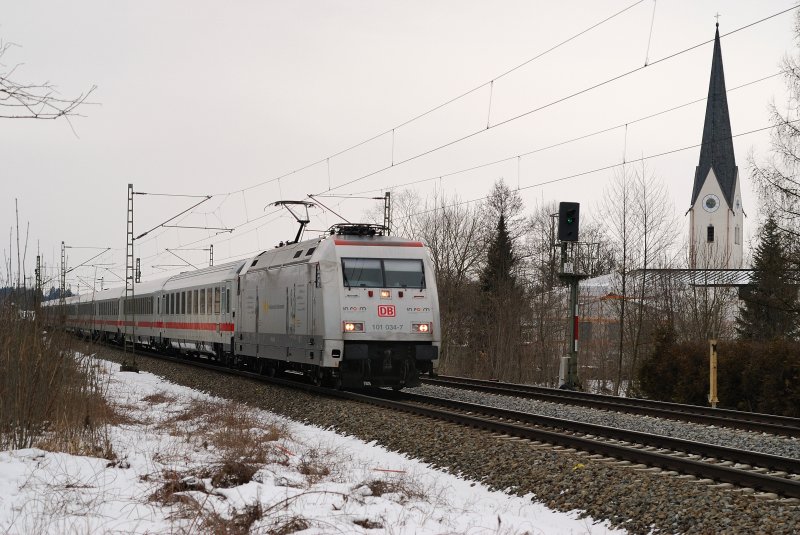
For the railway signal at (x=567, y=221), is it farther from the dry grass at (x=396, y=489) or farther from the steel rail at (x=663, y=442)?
the dry grass at (x=396, y=489)

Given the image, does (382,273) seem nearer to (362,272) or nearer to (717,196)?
(362,272)

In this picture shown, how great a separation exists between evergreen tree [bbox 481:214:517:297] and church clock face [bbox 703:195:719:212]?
44950 mm

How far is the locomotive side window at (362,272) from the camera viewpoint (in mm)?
18281

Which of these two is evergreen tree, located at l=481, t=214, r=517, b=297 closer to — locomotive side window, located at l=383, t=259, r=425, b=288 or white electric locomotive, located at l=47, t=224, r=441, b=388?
white electric locomotive, located at l=47, t=224, r=441, b=388

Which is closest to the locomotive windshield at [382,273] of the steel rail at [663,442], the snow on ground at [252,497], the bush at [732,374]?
the steel rail at [663,442]

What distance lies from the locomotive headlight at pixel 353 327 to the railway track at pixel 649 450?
1.86 meters

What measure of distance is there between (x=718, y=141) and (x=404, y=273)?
78.8 m

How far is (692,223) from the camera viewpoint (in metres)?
102

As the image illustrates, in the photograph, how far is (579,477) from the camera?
9320 millimetres

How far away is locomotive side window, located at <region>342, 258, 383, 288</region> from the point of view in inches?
720

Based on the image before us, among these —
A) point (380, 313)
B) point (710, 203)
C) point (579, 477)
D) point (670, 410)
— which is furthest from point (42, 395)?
point (710, 203)

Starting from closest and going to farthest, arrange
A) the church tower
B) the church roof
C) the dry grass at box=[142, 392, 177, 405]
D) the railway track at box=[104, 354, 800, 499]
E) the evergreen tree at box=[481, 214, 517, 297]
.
Result: 1. the railway track at box=[104, 354, 800, 499]
2. the dry grass at box=[142, 392, 177, 405]
3. the evergreen tree at box=[481, 214, 517, 297]
4. the church roof
5. the church tower

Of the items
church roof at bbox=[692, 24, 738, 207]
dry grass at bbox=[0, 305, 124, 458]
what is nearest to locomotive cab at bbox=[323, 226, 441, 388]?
dry grass at bbox=[0, 305, 124, 458]

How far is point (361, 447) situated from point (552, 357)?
31656 millimetres
